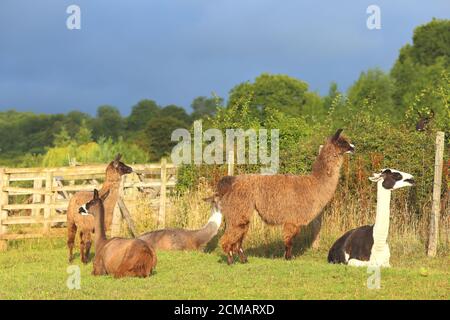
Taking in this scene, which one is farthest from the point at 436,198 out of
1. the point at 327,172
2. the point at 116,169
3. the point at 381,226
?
the point at 116,169

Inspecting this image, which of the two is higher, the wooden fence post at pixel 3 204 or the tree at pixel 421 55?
the tree at pixel 421 55

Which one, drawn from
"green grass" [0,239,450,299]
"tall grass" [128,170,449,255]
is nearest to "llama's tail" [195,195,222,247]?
"tall grass" [128,170,449,255]

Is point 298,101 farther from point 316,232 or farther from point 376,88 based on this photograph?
point 316,232

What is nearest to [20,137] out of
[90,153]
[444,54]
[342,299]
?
[444,54]

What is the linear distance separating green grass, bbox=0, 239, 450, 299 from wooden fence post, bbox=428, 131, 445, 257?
2.36 ft

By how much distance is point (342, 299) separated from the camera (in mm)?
9742

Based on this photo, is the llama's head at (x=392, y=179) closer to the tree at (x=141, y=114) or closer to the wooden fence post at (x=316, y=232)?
the wooden fence post at (x=316, y=232)

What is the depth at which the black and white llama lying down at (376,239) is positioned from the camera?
12766mm

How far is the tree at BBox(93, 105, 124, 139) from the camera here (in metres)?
89.3

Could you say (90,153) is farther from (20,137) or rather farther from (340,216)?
(20,137)

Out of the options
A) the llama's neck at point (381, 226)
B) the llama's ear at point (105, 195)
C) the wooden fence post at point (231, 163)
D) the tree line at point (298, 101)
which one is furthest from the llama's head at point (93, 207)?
the tree line at point (298, 101)

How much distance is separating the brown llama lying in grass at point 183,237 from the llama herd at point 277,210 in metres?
1.67

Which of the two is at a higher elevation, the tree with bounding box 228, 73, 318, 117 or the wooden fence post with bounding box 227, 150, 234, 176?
the tree with bounding box 228, 73, 318, 117

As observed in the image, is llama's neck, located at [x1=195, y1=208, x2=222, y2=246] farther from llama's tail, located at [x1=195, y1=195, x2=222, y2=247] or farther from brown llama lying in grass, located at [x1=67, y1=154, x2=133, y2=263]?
brown llama lying in grass, located at [x1=67, y1=154, x2=133, y2=263]
